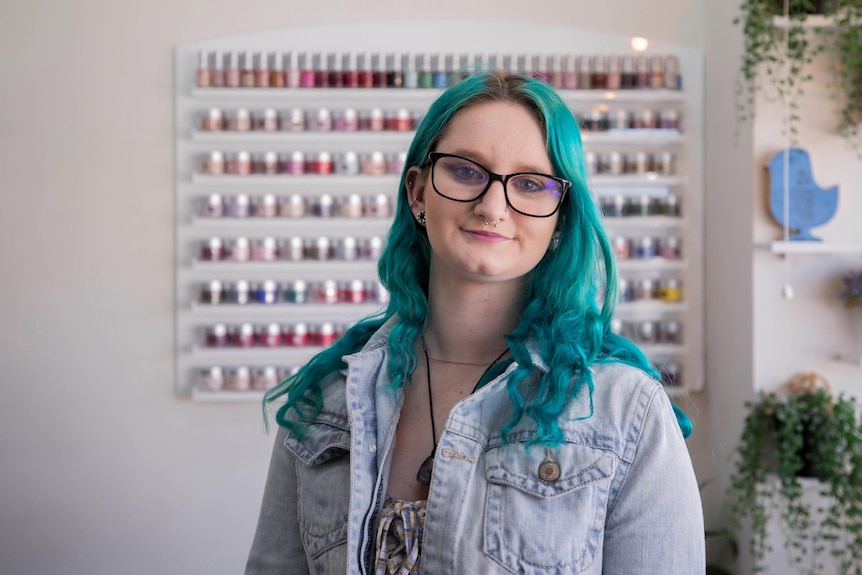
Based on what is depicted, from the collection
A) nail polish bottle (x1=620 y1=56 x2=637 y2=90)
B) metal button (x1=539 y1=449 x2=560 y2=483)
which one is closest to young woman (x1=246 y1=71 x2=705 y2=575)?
metal button (x1=539 y1=449 x2=560 y2=483)

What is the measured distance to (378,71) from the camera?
10.4 ft

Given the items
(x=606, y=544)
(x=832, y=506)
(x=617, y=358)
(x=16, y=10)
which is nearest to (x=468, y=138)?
(x=617, y=358)

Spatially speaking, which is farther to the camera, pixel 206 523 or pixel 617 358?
pixel 206 523

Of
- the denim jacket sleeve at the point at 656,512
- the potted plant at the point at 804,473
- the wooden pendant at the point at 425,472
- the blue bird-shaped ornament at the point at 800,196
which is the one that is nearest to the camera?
the denim jacket sleeve at the point at 656,512

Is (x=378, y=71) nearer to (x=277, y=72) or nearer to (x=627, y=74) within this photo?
(x=277, y=72)

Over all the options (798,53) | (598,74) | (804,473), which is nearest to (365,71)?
(598,74)

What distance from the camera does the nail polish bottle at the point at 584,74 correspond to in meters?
3.17

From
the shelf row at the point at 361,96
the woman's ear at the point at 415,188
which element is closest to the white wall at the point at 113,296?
the shelf row at the point at 361,96

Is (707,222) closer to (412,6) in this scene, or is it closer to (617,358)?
(412,6)

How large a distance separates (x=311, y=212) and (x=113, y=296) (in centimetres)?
80

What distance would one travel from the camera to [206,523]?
10.6 feet

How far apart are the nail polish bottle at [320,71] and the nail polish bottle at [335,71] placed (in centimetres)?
1

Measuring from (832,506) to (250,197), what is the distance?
2.24 m

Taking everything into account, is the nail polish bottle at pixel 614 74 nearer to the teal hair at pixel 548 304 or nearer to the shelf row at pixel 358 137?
the shelf row at pixel 358 137
